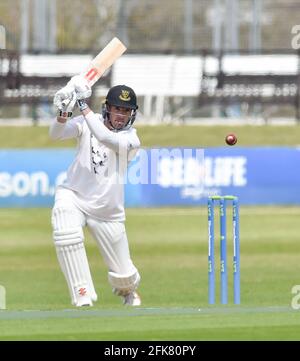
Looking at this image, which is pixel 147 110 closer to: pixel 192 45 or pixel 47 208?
pixel 192 45

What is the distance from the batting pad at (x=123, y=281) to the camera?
1193 cm

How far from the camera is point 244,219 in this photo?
73.9ft

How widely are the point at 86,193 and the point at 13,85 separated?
17962 mm

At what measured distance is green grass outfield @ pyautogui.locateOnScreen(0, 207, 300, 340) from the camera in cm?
940

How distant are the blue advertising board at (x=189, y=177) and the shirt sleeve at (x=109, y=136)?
40.4 ft

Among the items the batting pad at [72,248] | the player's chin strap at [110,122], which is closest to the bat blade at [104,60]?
the player's chin strap at [110,122]

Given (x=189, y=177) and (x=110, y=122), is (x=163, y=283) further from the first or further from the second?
(x=189, y=177)

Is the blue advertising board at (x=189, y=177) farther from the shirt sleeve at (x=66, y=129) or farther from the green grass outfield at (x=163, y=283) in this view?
the shirt sleeve at (x=66, y=129)

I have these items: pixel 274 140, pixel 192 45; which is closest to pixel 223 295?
pixel 274 140

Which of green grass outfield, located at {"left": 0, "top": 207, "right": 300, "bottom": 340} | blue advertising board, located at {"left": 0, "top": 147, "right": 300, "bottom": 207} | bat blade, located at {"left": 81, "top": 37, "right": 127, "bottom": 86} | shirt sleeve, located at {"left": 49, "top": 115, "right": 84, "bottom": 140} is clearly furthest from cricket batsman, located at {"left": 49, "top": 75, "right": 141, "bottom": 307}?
blue advertising board, located at {"left": 0, "top": 147, "right": 300, "bottom": 207}

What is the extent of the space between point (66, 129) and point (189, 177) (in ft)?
42.4

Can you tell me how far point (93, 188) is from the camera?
38.3 feet

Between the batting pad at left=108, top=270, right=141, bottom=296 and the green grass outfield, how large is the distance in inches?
7.6

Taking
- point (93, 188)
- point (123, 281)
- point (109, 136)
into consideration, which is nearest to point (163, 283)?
point (123, 281)
